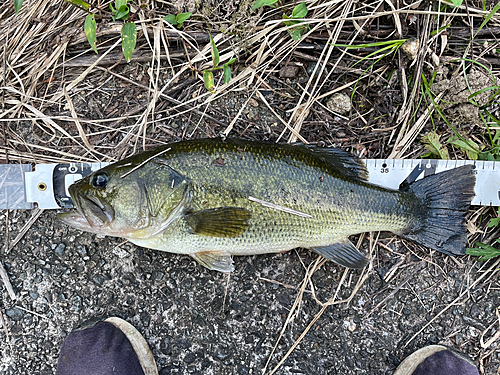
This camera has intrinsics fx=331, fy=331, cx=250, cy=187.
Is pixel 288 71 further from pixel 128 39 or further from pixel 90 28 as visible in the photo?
pixel 90 28

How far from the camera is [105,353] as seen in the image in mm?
3008

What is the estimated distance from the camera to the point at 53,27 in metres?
3.08

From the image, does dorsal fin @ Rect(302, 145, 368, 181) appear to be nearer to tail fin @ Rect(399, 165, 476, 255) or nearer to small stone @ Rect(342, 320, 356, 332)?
tail fin @ Rect(399, 165, 476, 255)

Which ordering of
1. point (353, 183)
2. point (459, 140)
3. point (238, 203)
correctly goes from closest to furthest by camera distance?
1. point (238, 203)
2. point (353, 183)
3. point (459, 140)

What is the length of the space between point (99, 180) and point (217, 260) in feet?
3.73

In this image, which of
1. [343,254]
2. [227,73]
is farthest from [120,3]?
[343,254]

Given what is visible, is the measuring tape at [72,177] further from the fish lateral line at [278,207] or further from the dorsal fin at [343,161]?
the fish lateral line at [278,207]

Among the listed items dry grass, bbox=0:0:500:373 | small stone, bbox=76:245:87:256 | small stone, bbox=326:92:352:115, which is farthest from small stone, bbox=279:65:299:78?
small stone, bbox=76:245:87:256

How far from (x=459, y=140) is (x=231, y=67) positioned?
7.34 ft

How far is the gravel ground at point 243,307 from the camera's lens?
3.09 m

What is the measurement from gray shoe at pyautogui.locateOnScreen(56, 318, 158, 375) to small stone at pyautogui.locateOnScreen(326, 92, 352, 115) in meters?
2.80

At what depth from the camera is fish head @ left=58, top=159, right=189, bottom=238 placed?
8.34 feet

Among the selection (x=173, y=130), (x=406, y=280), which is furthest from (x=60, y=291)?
(x=406, y=280)

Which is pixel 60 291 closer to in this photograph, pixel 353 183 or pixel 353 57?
pixel 353 183
